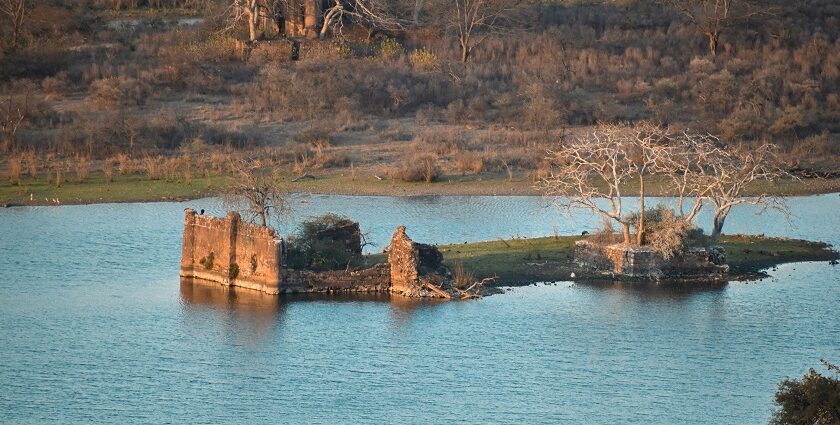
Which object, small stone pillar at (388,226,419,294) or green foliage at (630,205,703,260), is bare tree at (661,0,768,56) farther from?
small stone pillar at (388,226,419,294)

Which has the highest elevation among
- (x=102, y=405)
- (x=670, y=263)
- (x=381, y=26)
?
(x=381, y=26)

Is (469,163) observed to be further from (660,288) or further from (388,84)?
(660,288)

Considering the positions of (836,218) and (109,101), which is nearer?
(836,218)

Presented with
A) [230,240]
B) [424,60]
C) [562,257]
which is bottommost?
[562,257]

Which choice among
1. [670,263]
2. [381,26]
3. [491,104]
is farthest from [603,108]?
[670,263]

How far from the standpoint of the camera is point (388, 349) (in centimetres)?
3741

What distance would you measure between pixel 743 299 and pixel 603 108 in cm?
2829

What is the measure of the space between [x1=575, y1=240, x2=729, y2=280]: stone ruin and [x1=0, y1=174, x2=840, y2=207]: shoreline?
12578 millimetres

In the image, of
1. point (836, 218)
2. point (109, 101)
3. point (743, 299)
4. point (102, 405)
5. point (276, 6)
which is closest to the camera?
point (102, 405)

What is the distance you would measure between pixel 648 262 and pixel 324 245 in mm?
8271

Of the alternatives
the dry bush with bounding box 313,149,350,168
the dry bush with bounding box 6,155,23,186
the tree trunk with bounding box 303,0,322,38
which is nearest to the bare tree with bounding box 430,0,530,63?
the tree trunk with bounding box 303,0,322,38

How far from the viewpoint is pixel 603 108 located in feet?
229

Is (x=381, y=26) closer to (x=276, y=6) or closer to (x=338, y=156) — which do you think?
(x=276, y=6)

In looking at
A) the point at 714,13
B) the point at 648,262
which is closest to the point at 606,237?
the point at 648,262
